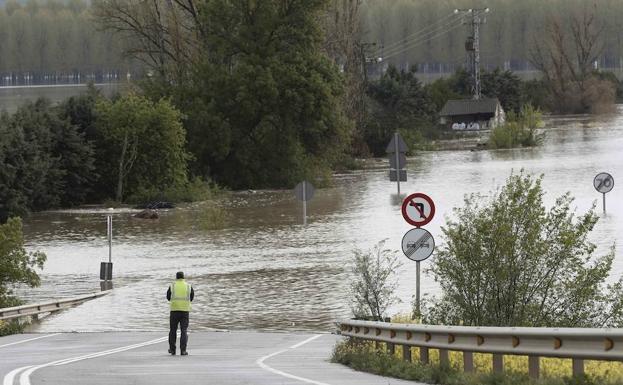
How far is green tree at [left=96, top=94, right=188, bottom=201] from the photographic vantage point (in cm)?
7075

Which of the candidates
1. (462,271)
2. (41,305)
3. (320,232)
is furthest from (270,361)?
(320,232)

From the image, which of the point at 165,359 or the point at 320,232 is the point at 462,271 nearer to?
the point at 165,359

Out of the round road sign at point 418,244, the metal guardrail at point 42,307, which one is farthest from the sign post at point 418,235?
the metal guardrail at point 42,307

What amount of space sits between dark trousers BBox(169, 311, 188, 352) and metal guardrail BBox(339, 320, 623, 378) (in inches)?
151

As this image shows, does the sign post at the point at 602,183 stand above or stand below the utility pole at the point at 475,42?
below

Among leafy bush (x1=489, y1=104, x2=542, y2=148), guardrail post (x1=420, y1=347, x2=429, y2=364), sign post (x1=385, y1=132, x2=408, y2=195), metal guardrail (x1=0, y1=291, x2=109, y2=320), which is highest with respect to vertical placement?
leafy bush (x1=489, y1=104, x2=542, y2=148)

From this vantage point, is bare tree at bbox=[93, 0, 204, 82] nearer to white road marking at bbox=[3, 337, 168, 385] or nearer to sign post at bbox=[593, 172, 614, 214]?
sign post at bbox=[593, 172, 614, 214]

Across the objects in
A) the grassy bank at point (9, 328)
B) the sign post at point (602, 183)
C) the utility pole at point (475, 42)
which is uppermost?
the utility pole at point (475, 42)

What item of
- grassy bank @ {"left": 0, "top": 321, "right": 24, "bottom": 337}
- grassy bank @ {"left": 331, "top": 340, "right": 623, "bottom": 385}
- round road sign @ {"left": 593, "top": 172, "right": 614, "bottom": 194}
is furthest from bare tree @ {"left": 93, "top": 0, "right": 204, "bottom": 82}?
grassy bank @ {"left": 331, "top": 340, "right": 623, "bottom": 385}

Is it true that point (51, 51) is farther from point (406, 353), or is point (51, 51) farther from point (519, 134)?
point (406, 353)

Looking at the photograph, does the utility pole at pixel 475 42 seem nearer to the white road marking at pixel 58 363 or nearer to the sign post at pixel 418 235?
the white road marking at pixel 58 363

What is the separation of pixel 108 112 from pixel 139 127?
215 centimetres

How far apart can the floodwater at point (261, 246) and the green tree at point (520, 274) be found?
7638 mm

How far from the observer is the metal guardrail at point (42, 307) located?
31.0m
